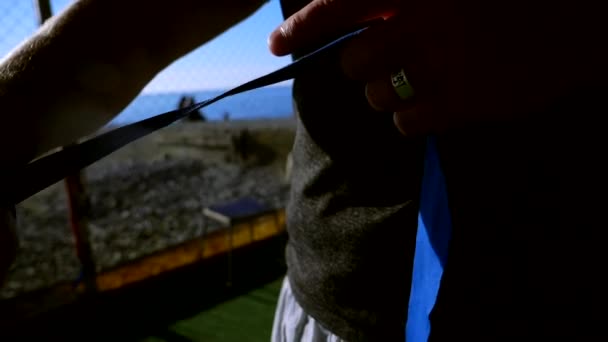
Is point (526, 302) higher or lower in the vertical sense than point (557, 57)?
lower

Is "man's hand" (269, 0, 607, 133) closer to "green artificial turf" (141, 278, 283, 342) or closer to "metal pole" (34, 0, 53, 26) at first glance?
"metal pole" (34, 0, 53, 26)

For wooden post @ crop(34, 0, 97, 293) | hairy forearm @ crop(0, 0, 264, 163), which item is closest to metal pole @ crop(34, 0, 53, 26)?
wooden post @ crop(34, 0, 97, 293)

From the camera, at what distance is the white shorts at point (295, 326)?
60 centimetres

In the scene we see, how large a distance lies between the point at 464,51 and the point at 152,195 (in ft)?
19.0

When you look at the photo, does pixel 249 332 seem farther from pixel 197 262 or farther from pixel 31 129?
pixel 31 129

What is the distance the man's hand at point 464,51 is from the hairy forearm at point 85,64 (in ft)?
0.51

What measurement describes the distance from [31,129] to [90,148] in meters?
0.11

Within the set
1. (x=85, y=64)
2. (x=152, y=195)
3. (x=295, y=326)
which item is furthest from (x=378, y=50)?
(x=152, y=195)

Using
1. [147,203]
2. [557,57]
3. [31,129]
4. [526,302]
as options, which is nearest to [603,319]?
[526,302]

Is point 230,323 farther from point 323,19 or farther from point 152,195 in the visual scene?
point 152,195

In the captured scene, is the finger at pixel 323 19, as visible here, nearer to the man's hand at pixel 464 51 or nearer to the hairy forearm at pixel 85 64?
the man's hand at pixel 464 51

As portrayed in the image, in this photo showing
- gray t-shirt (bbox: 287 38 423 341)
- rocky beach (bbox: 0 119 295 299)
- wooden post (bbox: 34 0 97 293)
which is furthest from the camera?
rocky beach (bbox: 0 119 295 299)

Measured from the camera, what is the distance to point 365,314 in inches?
20.1

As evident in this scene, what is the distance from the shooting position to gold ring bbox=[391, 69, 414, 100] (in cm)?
30
